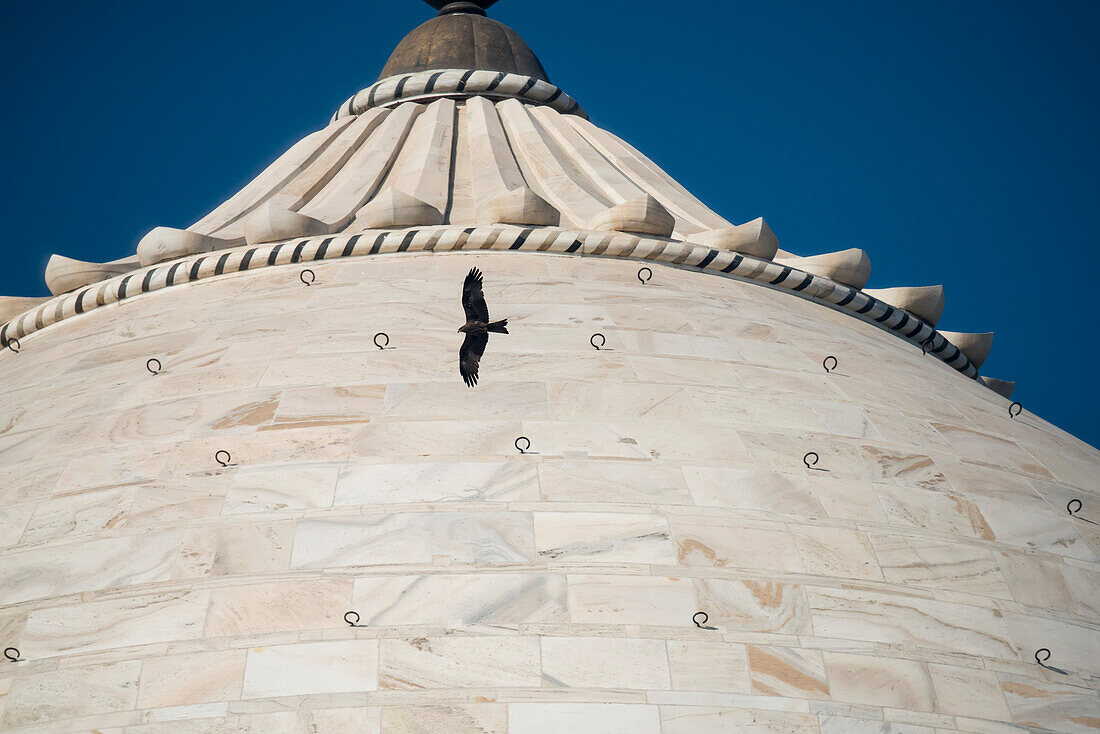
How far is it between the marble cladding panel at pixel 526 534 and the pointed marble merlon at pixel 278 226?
3.95 feet

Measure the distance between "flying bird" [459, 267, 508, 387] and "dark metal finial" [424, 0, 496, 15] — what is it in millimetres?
9037

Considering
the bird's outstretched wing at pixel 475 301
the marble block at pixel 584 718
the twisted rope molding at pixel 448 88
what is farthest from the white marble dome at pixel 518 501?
the twisted rope molding at pixel 448 88

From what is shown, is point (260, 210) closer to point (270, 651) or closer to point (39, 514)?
point (39, 514)

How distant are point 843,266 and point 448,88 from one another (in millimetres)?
5632

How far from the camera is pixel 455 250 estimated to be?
10.2m

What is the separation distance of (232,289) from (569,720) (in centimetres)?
555

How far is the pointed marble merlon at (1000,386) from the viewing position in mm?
12523

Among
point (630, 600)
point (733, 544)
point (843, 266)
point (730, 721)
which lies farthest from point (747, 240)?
point (730, 721)

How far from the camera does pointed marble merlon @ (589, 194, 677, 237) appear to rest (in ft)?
34.8

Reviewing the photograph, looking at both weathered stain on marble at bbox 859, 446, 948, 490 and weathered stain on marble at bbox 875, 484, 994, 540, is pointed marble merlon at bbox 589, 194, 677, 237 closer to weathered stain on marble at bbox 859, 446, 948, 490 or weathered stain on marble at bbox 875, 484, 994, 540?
weathered stain on marble at bbox 859, 446, 948, 490

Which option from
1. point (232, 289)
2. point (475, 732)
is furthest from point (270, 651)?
point (232, 289)

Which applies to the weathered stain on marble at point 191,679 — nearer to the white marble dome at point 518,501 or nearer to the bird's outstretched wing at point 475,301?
the white marble dome at point 518,501

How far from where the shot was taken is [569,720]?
5754 mm

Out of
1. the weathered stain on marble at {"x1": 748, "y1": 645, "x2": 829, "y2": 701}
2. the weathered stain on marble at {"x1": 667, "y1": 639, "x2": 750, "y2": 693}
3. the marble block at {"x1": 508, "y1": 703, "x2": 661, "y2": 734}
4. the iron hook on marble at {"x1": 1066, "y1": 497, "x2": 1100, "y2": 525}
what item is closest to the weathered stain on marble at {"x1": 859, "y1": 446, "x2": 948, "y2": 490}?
the iron hook on marble at {"x1": 1066, "y1": 497, "x2": 1100, "y2": 525}
